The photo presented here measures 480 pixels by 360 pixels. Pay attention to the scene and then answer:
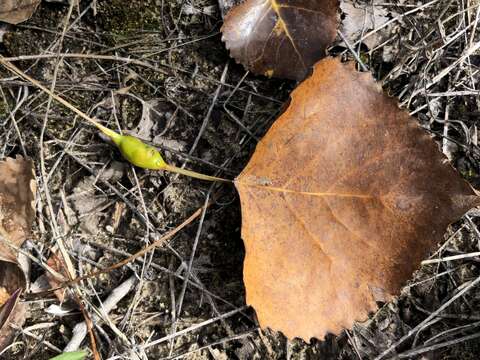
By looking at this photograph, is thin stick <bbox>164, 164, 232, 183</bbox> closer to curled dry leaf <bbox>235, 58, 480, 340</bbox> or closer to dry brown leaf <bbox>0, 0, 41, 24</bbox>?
curled dry leaf <bbox>235, 58, 480, 340</bbox>

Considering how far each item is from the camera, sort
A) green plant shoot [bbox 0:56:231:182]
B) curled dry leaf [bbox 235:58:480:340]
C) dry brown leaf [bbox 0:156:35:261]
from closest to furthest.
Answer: curled dry leaf [bbox 235:58:480:340] → green plant shoot [bbox 0:56:231:182] → dry brown leaf [bbox 0:156:35:261]

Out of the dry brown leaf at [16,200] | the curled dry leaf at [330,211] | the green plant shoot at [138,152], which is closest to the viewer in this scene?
the curled dry leaf at [330,211]

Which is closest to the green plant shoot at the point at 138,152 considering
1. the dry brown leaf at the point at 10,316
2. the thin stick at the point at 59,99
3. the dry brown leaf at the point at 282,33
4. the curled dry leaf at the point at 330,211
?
the thin stick at the point at 59,99

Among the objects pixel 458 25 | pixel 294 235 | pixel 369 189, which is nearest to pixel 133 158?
pixel 294 235

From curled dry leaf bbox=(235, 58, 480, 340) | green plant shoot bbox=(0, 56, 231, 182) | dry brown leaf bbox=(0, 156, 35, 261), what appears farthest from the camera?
dry brown leaf bbox=(0, 156, 35, 261)

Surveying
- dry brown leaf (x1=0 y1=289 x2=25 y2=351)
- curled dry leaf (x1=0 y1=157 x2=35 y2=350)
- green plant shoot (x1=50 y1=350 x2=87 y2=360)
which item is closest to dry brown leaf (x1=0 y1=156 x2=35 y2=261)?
curled dry leaf (x1=0 y1=157 x2=35 y2=350)

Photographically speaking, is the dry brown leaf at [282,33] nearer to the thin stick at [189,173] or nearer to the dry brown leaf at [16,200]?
the thin stick at [189,173]

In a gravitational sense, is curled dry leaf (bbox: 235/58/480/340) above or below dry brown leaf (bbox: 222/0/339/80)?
below
